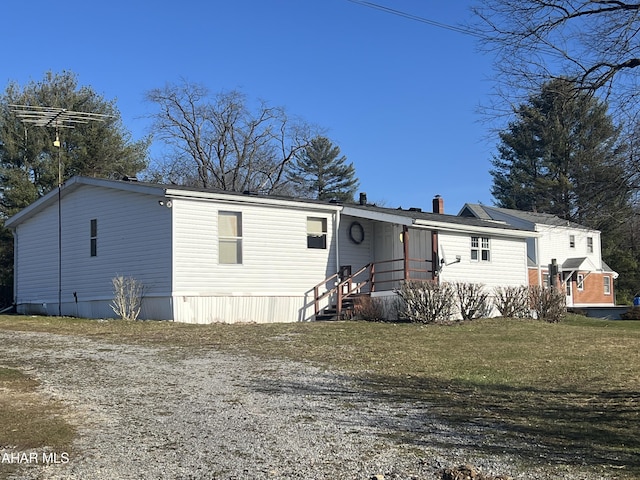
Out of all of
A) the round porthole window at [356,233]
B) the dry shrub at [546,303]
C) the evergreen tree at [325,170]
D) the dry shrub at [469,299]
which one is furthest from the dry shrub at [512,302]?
the evergreen tree at [325,170]

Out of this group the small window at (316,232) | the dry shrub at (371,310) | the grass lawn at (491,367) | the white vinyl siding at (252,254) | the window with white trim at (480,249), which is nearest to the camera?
the grass lawn at (491,367)

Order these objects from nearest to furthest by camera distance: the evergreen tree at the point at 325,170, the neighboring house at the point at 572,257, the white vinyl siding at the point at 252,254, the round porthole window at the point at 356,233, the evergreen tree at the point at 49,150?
1. the white vinyl siding at the point at 252,254
2. the round porthole window at the point at 356,233
3. the evergreen tree at the point at 49,150
4. the neighboring house at the point at 572,257
5. the evergreen tree at the point at 325,170

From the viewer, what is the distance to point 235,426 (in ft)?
22.1

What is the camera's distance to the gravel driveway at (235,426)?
5.41m

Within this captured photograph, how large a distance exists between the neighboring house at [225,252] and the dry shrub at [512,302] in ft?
3.89

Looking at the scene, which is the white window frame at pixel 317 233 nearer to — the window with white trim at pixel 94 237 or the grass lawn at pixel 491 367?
the grass lawn at pixel 491 367

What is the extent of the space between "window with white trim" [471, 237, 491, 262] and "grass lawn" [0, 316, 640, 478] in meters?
3.37

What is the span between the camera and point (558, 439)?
6.48 meters

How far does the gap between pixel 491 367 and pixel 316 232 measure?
1048cm

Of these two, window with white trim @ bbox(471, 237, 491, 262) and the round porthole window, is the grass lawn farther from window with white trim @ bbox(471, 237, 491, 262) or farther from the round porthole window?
the round porthole window

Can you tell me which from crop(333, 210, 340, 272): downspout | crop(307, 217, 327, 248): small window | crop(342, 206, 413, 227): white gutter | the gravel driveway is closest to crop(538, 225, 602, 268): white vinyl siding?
crop(342, 206, 413, 227): white gutter

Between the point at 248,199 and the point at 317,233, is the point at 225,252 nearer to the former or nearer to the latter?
the point at 248,199

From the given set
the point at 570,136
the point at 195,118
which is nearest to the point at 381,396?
the point at 570,136

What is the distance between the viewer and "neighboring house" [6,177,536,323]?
704 inches
